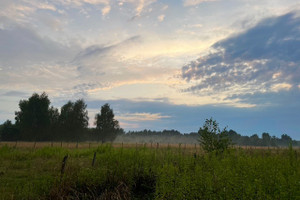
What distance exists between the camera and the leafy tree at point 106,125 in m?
81.8

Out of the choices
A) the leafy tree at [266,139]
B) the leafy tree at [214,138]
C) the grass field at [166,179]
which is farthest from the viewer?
the leafy tree at [266,139]

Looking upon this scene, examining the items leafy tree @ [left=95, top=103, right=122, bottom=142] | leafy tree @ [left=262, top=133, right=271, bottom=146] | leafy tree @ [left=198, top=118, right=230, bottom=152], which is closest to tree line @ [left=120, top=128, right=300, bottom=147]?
leafy tree @ [left=262, top=133, right=271, bottom=146]

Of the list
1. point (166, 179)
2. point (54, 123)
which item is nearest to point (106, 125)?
point (54, 123)

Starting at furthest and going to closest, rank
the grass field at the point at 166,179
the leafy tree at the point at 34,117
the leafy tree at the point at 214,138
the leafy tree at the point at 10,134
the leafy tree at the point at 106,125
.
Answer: the leafy tree at the point at 106,125 → the leafy tree at the point at 10,134 → the leafy tree at the point at 34,117 → the leafy tree at the point at 214,138 → the grass field at the point at 166,179

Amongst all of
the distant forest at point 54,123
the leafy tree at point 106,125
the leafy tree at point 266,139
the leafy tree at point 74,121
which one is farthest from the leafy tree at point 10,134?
the leafy tree at point 266,139

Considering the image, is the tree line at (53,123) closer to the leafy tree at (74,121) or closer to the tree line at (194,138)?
the leafy tree at (74,121)

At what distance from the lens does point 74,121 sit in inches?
3029

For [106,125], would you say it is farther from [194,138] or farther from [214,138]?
[194,138]

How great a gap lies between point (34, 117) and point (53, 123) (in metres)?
6.63

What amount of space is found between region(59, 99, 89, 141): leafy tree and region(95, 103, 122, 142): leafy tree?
4.58 meters

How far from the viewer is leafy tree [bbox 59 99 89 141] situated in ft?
253

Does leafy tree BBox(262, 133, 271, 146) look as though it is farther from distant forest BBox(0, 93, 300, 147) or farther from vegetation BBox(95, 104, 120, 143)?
vegetation BBox(95, 104, 120, 143)

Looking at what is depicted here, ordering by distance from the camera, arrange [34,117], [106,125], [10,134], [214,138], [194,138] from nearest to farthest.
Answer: [214,138], [34,117], [10,134], [106,125], [194,138]

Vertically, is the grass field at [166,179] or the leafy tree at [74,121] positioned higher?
the leafy tree at [74,121]
